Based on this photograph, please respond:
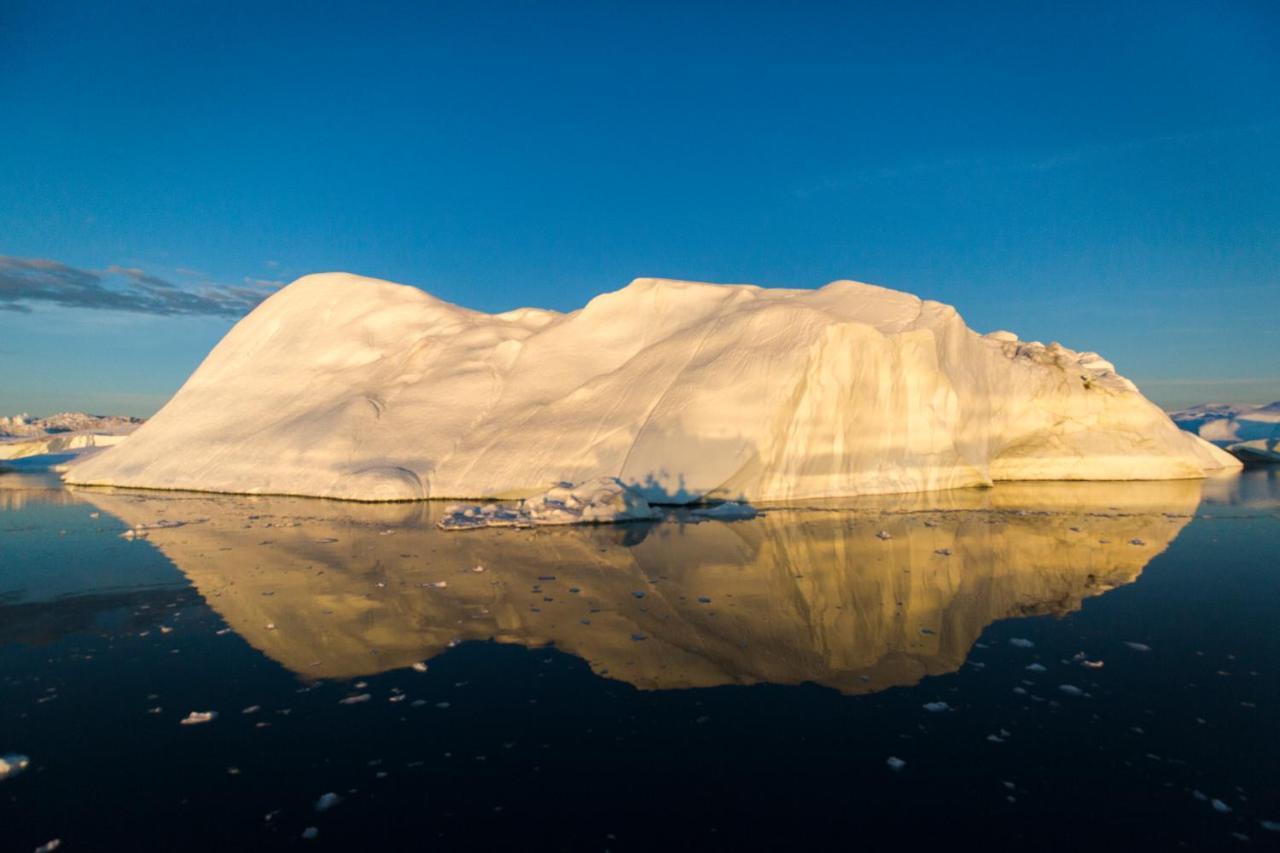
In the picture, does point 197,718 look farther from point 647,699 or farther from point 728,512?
point 728,512

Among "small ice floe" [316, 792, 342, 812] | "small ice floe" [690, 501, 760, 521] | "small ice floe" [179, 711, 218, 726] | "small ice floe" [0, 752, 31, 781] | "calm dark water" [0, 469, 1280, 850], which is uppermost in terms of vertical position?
"small ice floe" [690, 501, 760, 521]

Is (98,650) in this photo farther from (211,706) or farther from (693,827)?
(693,827)

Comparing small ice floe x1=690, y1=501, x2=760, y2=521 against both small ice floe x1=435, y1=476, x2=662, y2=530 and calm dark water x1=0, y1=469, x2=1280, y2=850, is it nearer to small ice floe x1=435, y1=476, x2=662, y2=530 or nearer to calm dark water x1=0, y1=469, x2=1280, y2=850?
small ice floe x1=435, y1=476, x2=662, y2=530

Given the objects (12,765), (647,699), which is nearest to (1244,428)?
(647,699)

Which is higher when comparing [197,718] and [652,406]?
[652,406]

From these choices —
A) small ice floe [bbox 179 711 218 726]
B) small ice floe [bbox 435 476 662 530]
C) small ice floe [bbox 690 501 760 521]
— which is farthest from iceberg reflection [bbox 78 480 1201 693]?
small ice floe [bbox 179 711 218 726]
